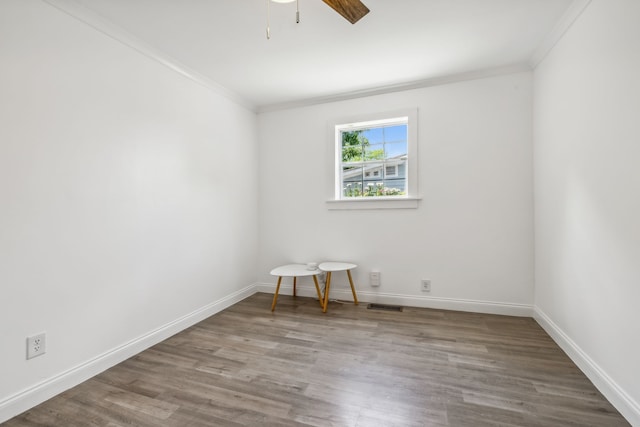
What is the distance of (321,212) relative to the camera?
3.56 meters

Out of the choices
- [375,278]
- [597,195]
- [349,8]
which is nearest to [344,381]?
[375,278]

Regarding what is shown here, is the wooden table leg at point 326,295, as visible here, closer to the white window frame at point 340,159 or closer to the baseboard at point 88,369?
the white window frame at point 340,159

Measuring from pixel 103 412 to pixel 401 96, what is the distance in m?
3.53

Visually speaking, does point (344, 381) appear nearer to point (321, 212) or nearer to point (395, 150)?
point (321, 212)

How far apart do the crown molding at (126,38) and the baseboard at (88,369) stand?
87.8 inches

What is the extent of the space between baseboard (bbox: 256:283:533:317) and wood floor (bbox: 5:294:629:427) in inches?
6.1

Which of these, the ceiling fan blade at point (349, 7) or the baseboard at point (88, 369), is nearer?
the ceiling fan blade at point (349, 7)

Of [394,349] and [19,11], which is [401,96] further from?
[19,11]

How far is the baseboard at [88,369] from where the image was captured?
157 centimetres

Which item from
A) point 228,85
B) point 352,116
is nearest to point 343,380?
point 352,116

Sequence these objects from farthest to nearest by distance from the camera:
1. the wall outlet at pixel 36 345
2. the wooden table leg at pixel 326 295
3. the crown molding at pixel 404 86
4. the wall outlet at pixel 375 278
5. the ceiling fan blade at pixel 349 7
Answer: the wall outlet at pixel 375 278
the wooden table leg at pixel 326 295
the crown molding at pixel 404 86
the wall outlet at pixel 36 345
the ceiling fan blade at pixel 349 7

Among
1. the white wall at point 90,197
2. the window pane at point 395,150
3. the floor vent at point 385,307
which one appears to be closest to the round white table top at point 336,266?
the floor vent at point 385,307

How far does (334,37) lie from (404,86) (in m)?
1.18

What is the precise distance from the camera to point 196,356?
7.20 feet
